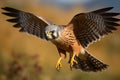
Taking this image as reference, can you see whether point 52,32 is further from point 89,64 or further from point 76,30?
point 89,64

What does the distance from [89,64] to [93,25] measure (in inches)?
41.0

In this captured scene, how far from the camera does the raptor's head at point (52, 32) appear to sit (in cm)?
991

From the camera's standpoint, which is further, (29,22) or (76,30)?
(29,22)

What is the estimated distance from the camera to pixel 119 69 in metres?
16.4

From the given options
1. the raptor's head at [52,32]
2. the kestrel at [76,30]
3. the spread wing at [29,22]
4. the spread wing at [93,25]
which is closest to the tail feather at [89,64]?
the kestrel at [76,30]

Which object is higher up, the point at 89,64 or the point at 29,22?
the point at 29,22

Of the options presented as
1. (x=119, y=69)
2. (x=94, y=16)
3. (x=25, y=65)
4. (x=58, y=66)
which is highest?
(x=94, y=16)

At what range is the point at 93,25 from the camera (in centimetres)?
1028

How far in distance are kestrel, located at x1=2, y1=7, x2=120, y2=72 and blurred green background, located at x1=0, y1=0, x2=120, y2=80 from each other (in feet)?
6.18

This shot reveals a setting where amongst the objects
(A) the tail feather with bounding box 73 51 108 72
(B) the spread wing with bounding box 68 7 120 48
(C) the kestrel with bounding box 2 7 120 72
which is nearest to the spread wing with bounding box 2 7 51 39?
(C) the kestrel with bounding box 2 7 120 72

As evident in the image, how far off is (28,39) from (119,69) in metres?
2.46

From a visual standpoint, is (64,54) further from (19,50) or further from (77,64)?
(19,50)

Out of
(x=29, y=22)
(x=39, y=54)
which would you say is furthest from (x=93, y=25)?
(x=39, y=54)

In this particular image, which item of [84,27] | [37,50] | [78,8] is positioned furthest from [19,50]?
[84,27]
